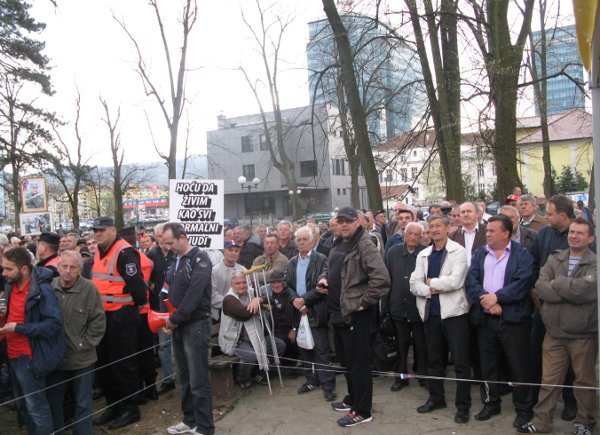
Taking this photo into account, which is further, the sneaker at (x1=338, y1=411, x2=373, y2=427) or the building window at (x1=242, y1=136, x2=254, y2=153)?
the building window at (x1=242, y1=136, x2=254, y2=153)

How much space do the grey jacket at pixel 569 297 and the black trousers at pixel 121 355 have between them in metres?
4.10

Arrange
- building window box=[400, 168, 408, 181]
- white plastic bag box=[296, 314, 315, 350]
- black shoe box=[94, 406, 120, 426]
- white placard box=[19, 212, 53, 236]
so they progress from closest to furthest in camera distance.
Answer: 1. black shoe box=[94, 406, 120, 426]
2. white plastic bag box=[296, 314, 315, 350]
3. building window box=[400, 168, 408, 181]
4. white placard box=[19, 212, 53, 236]

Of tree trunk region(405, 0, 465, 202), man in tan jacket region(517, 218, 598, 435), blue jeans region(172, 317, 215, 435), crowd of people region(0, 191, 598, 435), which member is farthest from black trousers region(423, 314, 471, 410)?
tree trunk region(405, 0, 465, 202)

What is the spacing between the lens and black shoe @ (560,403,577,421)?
4883 mm

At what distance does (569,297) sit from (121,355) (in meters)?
4.41

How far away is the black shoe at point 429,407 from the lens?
5.30 meters

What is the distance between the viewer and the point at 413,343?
240 inches

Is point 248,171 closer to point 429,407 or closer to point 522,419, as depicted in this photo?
point 429,407

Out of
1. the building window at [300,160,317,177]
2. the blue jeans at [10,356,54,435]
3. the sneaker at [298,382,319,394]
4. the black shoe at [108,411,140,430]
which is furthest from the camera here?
the building window at [300,160,317,177]

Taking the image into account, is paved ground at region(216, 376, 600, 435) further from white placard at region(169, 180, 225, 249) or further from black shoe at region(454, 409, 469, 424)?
white placard at region(169, 180, 225, 249)

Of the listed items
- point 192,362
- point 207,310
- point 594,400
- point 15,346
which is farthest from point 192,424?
point 594,400

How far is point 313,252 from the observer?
20.7 ft

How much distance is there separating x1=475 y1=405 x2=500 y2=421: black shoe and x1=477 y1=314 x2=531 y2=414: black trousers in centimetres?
15

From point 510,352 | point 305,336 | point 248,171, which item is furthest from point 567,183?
point 510,352
